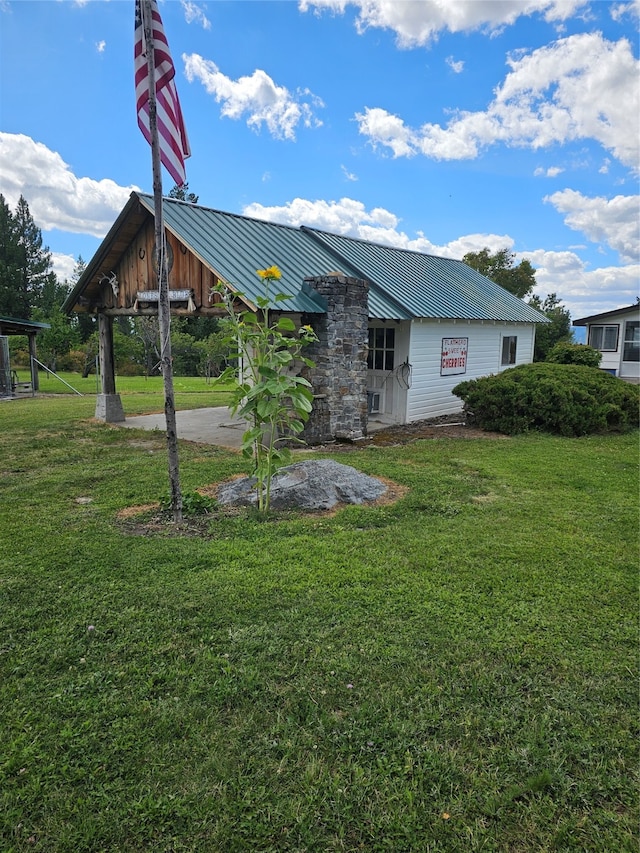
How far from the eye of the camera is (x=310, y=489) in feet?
18.7

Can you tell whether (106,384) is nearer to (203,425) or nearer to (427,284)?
(203,425)

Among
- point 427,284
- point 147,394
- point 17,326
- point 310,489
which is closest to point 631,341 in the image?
point 427,284

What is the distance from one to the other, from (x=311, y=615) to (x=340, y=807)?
4.42 ft

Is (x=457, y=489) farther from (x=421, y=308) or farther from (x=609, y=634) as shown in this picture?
(x=421, y=308)

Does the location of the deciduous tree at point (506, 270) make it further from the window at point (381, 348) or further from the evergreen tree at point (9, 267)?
the evergreen tree at point (9, 267)

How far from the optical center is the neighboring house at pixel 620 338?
2238 cm

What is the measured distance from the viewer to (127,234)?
34.6 feet

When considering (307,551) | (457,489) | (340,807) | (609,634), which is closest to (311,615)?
(307,551)

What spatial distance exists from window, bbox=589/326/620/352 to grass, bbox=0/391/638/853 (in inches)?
815

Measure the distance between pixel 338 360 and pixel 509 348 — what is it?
844 cm

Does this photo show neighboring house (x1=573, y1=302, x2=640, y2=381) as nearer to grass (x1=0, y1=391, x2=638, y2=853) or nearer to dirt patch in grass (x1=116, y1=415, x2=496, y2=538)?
dirt patch in grass (x1=116, y1=415, x2=496, y2=538)

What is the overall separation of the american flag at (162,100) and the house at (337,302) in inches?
100

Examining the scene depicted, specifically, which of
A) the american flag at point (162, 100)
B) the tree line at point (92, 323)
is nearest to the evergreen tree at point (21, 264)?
the tree line at point (92, 323)

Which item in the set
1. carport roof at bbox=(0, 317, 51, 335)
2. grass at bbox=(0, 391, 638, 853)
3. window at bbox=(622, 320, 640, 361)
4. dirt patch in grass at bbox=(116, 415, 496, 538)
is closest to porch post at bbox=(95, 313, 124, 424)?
dirt patch in grass at bbox=(116, 415, 496, 538)
